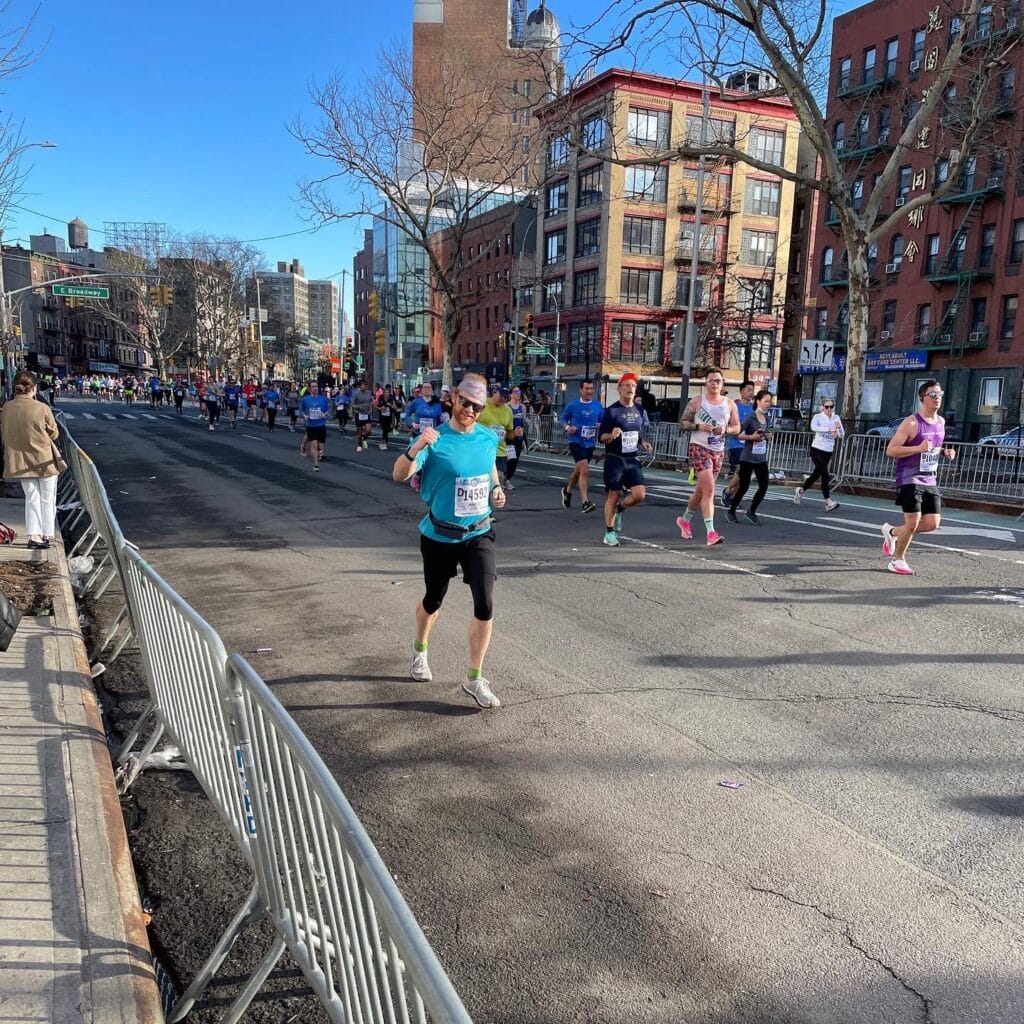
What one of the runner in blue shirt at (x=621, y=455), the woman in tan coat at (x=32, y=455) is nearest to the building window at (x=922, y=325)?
the runner in blue shirt at (x=621, y=455)

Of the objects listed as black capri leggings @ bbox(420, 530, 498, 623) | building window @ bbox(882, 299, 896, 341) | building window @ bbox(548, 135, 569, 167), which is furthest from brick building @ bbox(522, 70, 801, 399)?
black capri leggings @ bbox(420, 530, 498, 623)

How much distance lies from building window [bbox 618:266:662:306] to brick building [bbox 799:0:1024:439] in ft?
34.7

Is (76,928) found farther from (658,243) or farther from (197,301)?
(197,301)

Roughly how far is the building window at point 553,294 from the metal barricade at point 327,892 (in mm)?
55006

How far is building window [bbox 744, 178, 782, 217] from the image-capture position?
55125 mm

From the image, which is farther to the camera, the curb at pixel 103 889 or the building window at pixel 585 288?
the building window at pixel 585 288

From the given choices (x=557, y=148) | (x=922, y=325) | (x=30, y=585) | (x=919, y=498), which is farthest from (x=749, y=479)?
(x=557, y=148)

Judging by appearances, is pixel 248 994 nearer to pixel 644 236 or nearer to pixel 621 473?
pixel 621 473

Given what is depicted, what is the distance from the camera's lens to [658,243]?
2101 inches

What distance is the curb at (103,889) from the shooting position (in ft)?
7.77

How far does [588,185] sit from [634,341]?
1059 centimetres

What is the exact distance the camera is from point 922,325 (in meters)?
41.0

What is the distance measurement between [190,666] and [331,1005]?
1.43m

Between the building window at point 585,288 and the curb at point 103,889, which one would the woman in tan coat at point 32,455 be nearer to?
the curb at point 103,889
